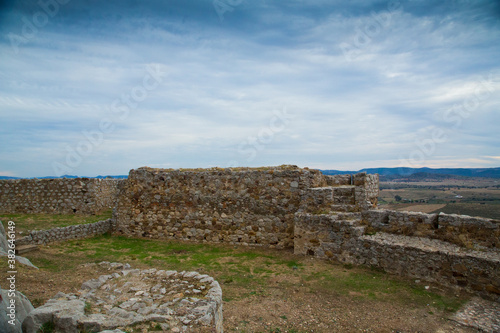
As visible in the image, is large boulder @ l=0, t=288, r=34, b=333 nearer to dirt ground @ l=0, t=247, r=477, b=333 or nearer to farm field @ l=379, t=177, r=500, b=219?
dirt ground @ l=0, t=247, r=477, b=333

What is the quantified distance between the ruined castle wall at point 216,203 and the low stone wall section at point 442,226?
3.21m

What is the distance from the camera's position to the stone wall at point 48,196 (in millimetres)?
Answer: 17000

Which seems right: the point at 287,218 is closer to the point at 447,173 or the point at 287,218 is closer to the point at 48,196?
the point at 48,196

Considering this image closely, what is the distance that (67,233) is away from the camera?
13.0 metres

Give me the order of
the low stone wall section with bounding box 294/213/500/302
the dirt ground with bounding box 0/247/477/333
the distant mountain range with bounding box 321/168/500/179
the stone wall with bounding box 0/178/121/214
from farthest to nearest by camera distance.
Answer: the distant mountain range with bounding box 321/168/500/179, the stone wall with bounding box 0/178/121/214, the low stone wall section with bounding box 294/213/500/302, the dirt ground with bounding box 0/247/477/333

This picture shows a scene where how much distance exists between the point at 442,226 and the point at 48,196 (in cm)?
2006

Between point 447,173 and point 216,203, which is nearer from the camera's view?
point 216,203

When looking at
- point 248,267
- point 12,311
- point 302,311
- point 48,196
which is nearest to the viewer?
point 12,311

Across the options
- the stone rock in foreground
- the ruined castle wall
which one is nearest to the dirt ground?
the stone rock in foreground

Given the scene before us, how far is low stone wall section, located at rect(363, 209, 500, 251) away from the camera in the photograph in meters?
8.14

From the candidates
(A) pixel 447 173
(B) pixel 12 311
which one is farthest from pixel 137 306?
(A) pixel 447 173

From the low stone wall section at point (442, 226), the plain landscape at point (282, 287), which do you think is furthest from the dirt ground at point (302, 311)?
the low stone wall section at point (442, 226)

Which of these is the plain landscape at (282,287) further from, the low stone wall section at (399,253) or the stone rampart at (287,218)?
the stone rampart at (287,218)

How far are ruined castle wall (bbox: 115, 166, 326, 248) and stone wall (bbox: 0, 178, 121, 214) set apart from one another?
362 cm
